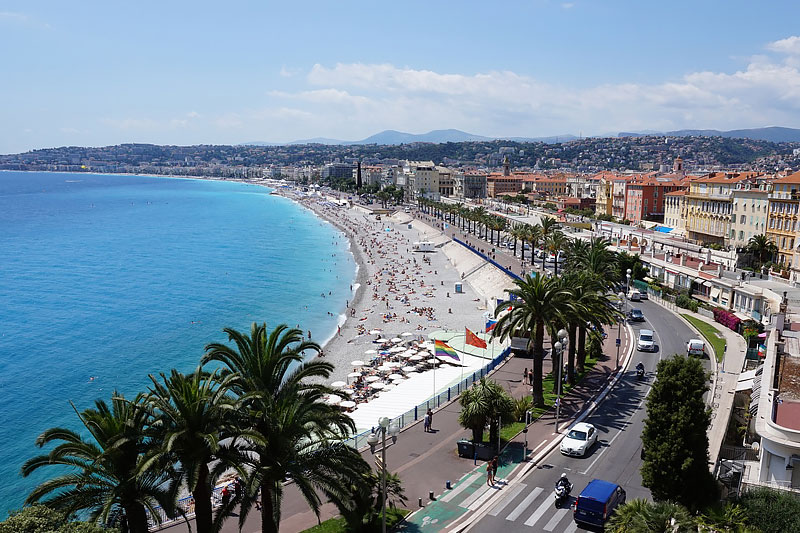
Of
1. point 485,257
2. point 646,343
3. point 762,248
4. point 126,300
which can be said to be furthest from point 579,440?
point 126,300

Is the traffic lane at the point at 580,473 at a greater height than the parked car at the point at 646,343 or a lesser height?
greater

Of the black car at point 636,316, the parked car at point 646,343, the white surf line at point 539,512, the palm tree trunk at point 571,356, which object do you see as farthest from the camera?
the black car at point 636,316

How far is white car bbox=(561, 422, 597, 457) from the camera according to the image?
819 inches

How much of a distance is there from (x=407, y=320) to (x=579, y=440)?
3242 centimetres

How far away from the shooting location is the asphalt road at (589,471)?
1678cm

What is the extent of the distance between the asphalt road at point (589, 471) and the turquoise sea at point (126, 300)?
22.2 metres

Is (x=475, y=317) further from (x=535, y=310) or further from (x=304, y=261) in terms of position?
(x=304, y=261)

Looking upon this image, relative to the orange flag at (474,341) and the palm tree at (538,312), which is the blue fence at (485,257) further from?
the palm tree at (538,312)

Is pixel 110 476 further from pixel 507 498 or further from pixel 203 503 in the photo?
pixel 507 498

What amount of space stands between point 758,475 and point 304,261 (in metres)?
78.5

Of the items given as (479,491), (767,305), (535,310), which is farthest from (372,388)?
(767,305)

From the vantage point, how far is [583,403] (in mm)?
26203

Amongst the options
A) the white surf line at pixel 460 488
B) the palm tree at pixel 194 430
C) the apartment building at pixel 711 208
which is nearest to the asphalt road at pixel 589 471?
the white surf line at pixel 460 488

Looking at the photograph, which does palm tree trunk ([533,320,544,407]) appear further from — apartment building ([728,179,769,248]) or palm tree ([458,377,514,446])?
apartment building ([728,179,769,248])
